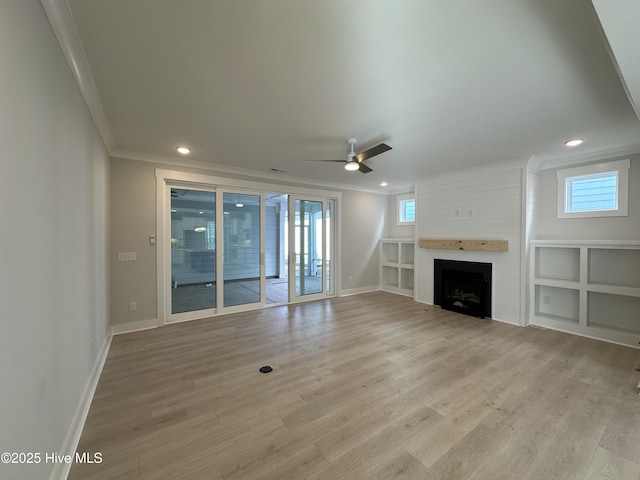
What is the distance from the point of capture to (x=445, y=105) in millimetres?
2518

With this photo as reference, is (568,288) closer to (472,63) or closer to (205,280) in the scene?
(472,63)

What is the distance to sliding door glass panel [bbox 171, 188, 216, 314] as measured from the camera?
14.4ft

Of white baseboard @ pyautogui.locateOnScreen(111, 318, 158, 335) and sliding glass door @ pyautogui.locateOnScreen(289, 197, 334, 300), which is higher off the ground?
sliding glass door @ pyautogui.locateOnScreen(289, 197, 334, 300)

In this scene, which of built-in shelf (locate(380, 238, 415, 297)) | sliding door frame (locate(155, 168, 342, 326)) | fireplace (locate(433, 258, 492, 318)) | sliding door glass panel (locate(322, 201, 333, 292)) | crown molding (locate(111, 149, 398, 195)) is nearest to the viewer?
crown molding (locate(111, 149, 398, 195))

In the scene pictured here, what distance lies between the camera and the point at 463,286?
5055 mm

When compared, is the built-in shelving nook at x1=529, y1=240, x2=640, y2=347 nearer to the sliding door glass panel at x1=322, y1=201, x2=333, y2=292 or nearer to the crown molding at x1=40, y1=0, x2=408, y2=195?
the sliding door glass panel at x1=322, y1=201, x2=333, y2=292

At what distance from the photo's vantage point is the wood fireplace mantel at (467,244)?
4.35 meters

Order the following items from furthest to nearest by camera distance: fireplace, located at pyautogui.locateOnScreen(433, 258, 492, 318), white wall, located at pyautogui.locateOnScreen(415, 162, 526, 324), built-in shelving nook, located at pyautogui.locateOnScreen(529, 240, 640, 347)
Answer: fireplace, located at pyautogui.locateOnScreen(433, 258, 492, 318)
white wall, located at pyautogui.locateOnScreen(415, 162, 526, 324)
built-in shelving nook, located at pyautogui.locateOnScreen(529, 240, 640, 347)

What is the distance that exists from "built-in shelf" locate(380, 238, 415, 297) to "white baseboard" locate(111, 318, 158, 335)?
17.1 ft

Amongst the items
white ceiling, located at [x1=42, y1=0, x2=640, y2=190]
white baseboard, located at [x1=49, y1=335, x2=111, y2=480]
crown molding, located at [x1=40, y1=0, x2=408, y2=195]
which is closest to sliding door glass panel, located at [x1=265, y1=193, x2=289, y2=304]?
crown molding, located at [x1=40, y1=0, x2=408, y2=195]

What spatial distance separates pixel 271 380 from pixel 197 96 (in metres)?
Answer: 2.85

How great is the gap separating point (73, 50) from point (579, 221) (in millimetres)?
6223

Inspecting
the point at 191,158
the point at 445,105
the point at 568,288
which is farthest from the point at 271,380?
the point at 568,288

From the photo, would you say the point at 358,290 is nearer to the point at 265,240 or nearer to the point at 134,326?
the point at 265,240
